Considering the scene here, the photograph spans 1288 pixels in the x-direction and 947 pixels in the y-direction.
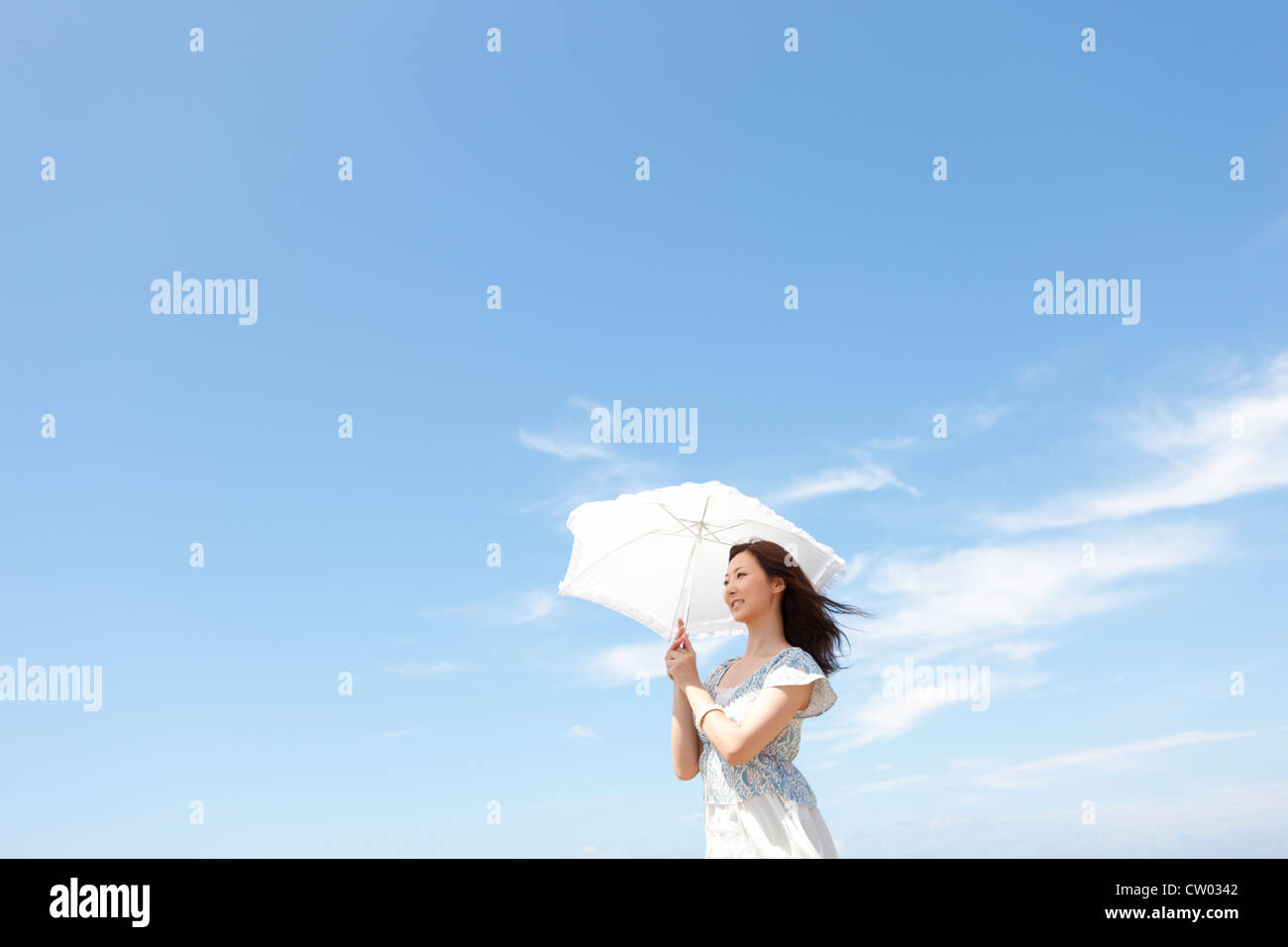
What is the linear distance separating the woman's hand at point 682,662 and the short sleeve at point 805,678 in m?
0.41

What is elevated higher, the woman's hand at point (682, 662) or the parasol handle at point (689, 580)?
the parasol handle at point (689, 580)

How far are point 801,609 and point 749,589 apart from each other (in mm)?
348

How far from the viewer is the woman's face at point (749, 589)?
5836mm

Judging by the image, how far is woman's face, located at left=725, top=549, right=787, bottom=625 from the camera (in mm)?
5836

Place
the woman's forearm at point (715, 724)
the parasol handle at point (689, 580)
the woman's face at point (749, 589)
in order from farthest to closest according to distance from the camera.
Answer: the parasol handle at point (689, 580) < the woman's face at point (749, 589) < the woman's forearm at point (715, 724)

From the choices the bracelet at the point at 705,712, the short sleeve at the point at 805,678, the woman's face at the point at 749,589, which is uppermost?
the woman's face at the point at 749,589

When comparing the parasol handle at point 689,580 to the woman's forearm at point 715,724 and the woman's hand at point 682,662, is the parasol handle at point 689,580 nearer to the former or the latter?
the woman's hand at point 682,662

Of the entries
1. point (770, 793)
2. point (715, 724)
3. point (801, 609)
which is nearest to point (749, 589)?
point (801, 609)

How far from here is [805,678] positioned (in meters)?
5.36

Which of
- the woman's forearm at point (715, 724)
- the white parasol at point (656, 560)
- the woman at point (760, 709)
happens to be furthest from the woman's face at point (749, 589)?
the woman's forearm at point (715, 724)
